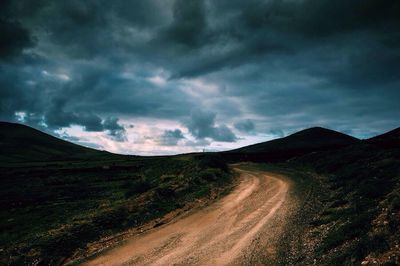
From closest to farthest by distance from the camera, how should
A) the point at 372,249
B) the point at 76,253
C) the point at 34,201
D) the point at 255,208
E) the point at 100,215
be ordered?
1. the point at 372,249
2. the point at 76,253
3. the point at 100,215
4. the point at 255,208
5. the point at 34,201

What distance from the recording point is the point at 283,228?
1839 cm

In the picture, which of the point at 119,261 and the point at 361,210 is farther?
the point at 361,210

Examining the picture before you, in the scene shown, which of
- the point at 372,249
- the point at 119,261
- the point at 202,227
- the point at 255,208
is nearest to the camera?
the point at 372,249

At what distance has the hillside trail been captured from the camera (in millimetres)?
14625

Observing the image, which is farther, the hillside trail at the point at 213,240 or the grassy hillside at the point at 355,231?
the hillside trail at the point at 213,240

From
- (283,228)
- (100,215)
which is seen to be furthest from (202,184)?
(283,228)

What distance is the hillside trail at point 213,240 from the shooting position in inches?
576

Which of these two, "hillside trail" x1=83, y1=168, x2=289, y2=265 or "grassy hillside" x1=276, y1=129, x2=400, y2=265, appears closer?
"grassy hillside" x1=276, y1=129, x2=400, y2=265

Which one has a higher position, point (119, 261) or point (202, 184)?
point (202, 184)

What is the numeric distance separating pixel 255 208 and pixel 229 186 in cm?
1182

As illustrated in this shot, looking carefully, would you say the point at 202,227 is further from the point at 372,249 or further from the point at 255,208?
the point at 372,249

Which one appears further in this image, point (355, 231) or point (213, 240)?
point (213, 240)

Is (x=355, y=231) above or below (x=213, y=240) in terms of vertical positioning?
above

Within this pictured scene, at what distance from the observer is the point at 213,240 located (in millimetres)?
17000
